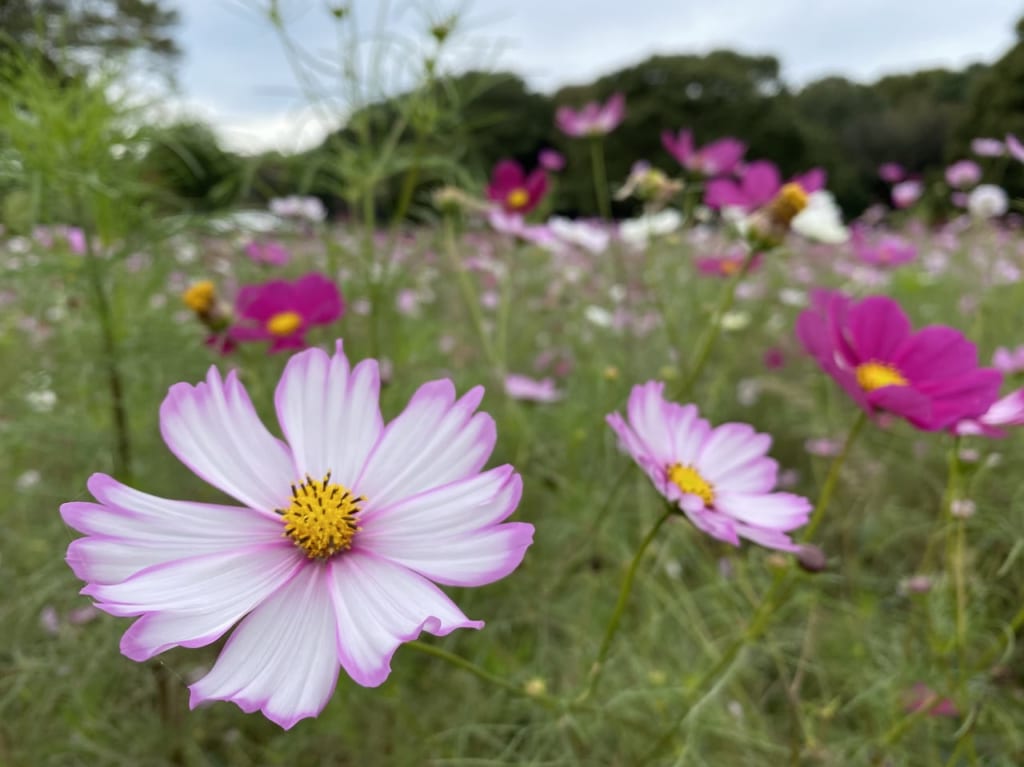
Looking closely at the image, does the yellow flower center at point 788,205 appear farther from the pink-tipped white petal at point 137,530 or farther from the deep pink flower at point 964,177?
the deep pink flower at point 964,177

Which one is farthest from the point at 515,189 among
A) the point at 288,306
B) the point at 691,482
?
the point at 691,482

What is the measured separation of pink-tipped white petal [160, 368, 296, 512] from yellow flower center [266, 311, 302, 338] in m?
0.46

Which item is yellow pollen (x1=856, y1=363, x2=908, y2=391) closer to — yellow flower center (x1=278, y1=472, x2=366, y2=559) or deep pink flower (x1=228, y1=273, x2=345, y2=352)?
yellow flower center (x1=278, y1=472, x2=366, y2=559)

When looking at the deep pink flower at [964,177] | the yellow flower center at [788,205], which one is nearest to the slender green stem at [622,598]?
the yellow flower center at [788,205]

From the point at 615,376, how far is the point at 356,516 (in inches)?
26.2

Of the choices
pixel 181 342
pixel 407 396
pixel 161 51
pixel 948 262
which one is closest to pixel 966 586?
pixel 407 396

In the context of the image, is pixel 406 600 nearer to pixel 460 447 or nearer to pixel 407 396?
pixel 460 447

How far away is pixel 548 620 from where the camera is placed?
900 mm

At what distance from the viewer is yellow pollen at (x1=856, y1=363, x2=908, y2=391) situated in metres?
0.58

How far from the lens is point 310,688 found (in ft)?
0.99

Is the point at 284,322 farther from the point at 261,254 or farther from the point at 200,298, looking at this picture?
the point at 261,254

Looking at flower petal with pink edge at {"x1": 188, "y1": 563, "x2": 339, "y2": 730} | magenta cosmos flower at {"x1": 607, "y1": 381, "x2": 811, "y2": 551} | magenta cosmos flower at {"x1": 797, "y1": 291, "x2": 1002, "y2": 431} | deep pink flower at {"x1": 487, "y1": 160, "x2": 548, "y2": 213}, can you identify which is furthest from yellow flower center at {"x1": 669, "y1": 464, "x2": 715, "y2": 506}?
deep pink flower at {"x1": 487, "y1": 160, "x2": 548, "y2": 213}

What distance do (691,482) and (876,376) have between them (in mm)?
216

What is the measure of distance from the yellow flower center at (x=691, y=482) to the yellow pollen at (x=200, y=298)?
Answer: 1.65 ft
